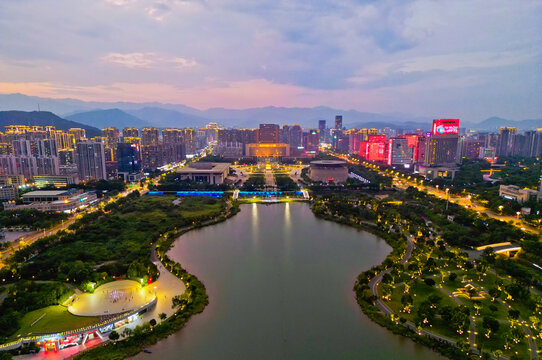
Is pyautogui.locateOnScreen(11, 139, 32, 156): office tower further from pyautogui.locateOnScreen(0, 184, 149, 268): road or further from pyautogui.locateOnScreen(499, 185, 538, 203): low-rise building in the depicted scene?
pyautogui.locateOnScreen(499, 185, 538, 203): low-rise building

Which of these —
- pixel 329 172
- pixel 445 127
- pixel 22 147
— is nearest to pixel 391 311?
pixel 329 172

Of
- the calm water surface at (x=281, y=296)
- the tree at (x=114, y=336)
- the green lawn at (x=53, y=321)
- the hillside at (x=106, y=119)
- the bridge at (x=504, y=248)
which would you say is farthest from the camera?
the hillside at (x=106, y=119)

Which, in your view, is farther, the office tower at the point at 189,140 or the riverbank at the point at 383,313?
the office tower at the point at 189,140

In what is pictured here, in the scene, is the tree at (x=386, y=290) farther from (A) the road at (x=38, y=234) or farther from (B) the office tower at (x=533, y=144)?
(B) the office tower at (x=533, y=144)

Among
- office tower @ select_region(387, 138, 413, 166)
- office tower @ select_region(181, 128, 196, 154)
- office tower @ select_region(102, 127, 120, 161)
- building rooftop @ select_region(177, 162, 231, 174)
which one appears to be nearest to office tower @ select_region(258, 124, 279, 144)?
office tower @ select_region(181, 128, 196, 154)

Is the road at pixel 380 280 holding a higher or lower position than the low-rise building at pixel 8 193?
lower

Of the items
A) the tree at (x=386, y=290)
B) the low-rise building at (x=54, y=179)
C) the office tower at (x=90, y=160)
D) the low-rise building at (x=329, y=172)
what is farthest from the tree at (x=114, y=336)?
the office tower at (x=90, y=160)

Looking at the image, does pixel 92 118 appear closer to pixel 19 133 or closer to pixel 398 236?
pixel 19 133
